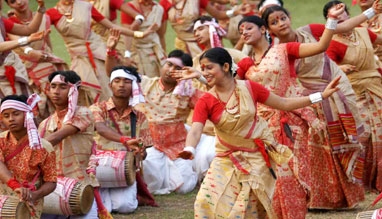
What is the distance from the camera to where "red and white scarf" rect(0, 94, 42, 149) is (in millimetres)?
7379

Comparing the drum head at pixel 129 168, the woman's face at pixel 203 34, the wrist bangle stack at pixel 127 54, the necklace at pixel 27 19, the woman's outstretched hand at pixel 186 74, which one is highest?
the woman's outstretched hand at pixel 186 74

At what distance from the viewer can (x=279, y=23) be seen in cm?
851

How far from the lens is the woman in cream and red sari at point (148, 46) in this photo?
42.7ft

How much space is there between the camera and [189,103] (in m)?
10.2

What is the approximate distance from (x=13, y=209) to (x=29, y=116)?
0.60 metres

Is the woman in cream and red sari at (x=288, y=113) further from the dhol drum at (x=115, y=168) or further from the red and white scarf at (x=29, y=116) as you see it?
the red and white scarf at (x=29, y=116)

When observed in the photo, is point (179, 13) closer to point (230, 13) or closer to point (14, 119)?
point (230, 13)

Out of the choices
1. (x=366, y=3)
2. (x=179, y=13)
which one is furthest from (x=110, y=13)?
(x=366, y=3)

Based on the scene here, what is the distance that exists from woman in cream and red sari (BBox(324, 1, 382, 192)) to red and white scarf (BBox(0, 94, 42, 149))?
2866mm

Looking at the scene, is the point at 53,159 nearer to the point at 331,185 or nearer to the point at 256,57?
the point at 256,57

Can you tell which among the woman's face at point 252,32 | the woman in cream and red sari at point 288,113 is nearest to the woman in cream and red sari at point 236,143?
the woman in cream and red sari at point 288,113

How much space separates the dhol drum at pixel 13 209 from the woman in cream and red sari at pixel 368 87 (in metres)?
3.15

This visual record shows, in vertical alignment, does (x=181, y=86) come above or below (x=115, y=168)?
above

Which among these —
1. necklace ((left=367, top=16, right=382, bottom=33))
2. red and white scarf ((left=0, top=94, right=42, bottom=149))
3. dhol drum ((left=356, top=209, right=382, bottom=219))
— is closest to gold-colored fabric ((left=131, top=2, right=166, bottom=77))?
necklace ((left=367, top=16, right=382, bottom=33))
